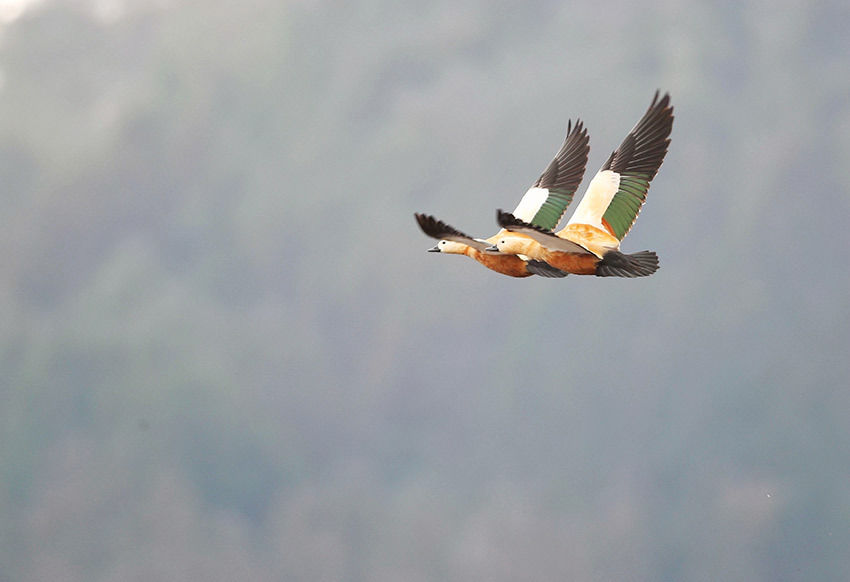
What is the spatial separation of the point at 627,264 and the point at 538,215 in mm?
3693

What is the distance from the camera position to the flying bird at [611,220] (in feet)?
61.7

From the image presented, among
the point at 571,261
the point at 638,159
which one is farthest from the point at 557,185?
the point at 571,261

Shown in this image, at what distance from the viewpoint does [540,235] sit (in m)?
18.4

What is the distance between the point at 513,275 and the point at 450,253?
149 centimetres

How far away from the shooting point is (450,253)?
20.9 meters

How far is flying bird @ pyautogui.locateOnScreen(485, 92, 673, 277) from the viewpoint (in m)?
18.8

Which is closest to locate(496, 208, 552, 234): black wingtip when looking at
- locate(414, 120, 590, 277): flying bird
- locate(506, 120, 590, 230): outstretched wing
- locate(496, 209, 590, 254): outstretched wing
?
locate(496, 209, 590, 254): outstretched wing

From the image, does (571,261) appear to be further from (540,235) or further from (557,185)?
(557,185)

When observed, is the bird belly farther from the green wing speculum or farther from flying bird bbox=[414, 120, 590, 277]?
the green wing speculum

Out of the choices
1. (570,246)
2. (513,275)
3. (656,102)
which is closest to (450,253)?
(513,275)

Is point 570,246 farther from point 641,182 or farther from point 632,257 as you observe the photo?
point 641,182

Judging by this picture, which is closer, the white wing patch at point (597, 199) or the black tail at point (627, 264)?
the black tail at point (627, 264)

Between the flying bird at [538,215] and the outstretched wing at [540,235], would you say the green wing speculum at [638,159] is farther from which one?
the outstretched wing at [540,235]

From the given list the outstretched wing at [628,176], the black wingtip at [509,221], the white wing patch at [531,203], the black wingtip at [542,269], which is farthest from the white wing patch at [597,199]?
the black wingtip at [509,221]
